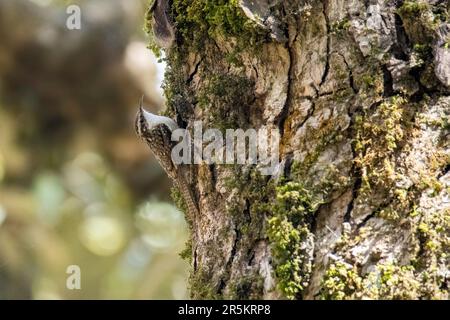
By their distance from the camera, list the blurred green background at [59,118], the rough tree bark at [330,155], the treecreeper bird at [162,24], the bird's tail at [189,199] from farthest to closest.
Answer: the blurred green background at [59,118]
the treecreeper bird at [162,24]
the bird's tail at [189,199]
the rough tree bark at [330,155]

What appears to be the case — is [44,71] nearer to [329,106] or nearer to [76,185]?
[76,185]

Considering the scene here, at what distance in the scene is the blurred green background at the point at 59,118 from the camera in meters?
3.92

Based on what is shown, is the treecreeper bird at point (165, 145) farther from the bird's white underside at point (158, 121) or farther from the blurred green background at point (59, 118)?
the blurred green background at point (59, 118)

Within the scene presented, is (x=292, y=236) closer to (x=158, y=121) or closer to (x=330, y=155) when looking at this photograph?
(x=330, y=155)

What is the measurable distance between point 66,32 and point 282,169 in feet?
6.57

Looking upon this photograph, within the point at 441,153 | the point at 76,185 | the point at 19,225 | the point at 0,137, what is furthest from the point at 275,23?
the point at 76,185

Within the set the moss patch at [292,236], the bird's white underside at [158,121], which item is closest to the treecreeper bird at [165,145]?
the bird's white underside at [158,121]

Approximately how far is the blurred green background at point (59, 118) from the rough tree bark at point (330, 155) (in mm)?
1189

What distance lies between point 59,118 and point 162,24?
146cm

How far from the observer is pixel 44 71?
3.94 meters

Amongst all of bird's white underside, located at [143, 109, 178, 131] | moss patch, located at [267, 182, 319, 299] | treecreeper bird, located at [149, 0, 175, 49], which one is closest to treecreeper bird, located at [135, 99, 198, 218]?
bird's white underside, located at [143, 109, 178, 131]

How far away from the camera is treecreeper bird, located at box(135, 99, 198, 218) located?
2.62 m

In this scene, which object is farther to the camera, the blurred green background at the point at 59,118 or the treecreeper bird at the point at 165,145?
the blurred green background at the point at 59,118

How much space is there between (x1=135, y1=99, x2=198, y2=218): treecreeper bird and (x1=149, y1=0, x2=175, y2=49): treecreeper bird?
0.29 m
